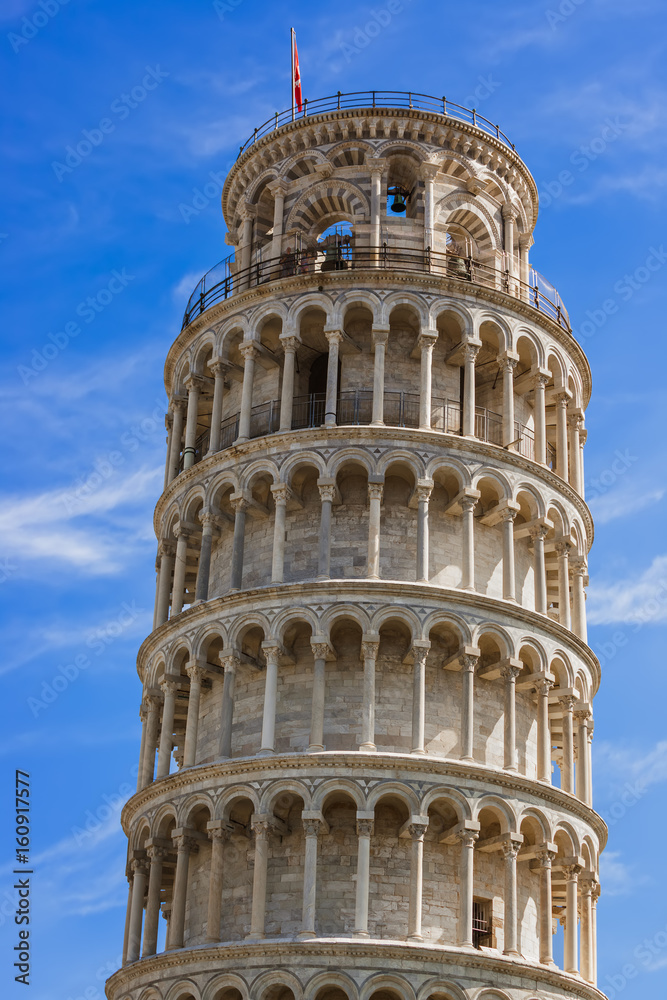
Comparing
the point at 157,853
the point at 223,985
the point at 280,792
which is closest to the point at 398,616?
the point at 280,792

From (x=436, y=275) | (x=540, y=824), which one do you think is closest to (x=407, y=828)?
(x=540, y=824)

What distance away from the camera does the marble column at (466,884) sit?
3778cm

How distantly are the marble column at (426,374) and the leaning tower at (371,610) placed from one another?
8cm

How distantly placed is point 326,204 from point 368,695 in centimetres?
1832

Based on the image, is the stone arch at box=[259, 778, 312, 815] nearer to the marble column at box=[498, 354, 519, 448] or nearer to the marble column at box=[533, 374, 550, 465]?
Result: the marble column at box=[498, 354, 519, 448]

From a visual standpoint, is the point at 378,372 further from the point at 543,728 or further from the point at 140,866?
the point at 140,866

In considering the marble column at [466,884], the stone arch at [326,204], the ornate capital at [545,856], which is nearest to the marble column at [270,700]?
the marble column at [466,884]

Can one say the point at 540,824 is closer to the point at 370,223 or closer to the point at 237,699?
the point at 237,699

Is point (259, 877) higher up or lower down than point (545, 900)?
lower down

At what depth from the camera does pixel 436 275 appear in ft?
151

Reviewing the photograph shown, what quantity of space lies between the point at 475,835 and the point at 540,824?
8.16 ft

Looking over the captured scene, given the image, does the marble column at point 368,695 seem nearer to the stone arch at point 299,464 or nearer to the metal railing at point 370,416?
the stone arch at point 299,464

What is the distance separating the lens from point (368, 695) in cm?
4009

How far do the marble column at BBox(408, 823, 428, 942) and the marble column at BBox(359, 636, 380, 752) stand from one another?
2476 mm
